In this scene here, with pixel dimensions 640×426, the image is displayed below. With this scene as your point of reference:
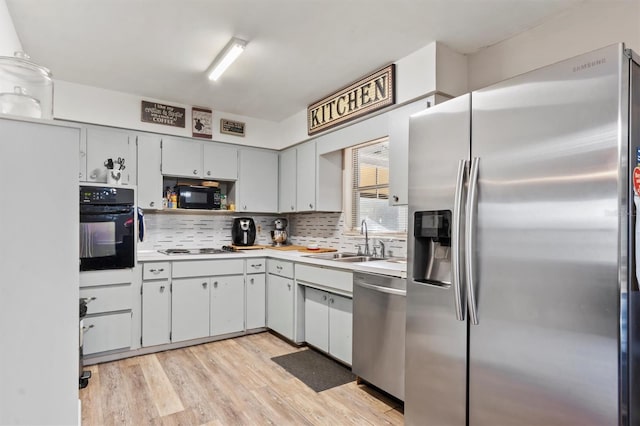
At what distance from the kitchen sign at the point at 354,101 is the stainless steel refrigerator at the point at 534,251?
1075 millimetres

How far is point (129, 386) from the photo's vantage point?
2635 millimetres

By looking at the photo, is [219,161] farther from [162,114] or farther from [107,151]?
[107,151]

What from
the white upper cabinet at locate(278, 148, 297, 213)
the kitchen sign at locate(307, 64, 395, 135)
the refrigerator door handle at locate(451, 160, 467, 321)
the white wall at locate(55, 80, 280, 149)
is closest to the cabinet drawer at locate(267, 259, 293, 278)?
the white upper cabinet at locate(278, 148, 297, 213)

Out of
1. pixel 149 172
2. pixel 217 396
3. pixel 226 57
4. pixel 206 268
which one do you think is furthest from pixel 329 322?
pixel 149 172

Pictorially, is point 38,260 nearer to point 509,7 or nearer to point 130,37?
point 130,37

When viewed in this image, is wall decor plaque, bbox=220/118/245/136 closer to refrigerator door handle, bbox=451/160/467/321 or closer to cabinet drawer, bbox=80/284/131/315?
cabinet drawer, bbox=80/284/131/315

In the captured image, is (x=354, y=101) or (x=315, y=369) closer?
(x=315, y=369)

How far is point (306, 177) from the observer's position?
4.05 metres

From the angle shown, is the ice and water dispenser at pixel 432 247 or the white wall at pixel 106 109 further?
the white wall at pixel 106 109

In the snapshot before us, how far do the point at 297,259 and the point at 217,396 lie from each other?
4.35 ft

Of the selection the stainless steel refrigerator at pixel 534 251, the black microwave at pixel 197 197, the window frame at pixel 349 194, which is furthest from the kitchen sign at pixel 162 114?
the stainless steel refrigerator at pixel 534 251

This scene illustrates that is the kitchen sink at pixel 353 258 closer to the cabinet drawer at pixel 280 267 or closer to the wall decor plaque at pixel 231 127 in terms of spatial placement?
the cabinet drawer at pixel 280 267

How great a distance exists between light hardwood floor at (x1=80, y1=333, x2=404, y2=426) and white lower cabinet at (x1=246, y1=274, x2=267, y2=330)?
1.97ft

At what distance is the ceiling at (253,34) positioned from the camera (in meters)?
2.17
